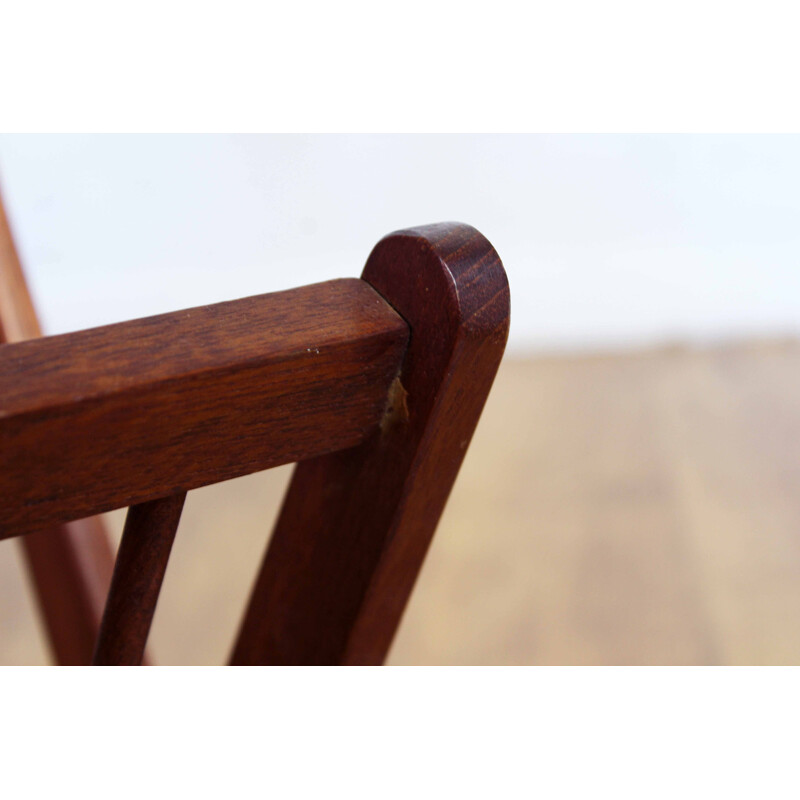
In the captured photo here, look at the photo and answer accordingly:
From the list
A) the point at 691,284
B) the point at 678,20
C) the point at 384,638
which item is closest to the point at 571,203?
the point at 691,284

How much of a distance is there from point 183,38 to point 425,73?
325 mm

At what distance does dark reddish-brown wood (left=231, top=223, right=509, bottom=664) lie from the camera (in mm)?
194

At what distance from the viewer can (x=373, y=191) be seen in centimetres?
155

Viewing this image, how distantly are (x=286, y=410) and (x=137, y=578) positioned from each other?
0.20ft

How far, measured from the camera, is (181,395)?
17cm

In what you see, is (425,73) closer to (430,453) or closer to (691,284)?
(691,284)

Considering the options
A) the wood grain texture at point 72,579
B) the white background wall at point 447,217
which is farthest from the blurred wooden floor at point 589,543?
the wood grain texture at point 72,579

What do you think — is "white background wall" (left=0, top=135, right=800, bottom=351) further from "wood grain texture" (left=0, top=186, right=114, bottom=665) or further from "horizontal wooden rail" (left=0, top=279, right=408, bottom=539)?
"horizontal wooden rail" (left=0, top=279, right=408, bottom=539)

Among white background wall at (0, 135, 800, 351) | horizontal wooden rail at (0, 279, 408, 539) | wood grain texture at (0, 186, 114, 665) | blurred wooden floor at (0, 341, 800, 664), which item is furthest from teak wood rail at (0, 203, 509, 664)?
white background wall at (0, 135, 800, 351)

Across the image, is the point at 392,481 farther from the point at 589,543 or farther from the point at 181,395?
the point at 589,543

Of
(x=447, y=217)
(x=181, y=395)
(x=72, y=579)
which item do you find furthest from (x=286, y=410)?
(x=447, y=217)

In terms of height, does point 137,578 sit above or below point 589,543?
above

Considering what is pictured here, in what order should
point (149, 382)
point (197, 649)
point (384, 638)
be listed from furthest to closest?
point (197, 649) → point (384, 638) → point (149, 382)

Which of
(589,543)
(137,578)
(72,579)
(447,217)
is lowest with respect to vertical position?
(589,543)
